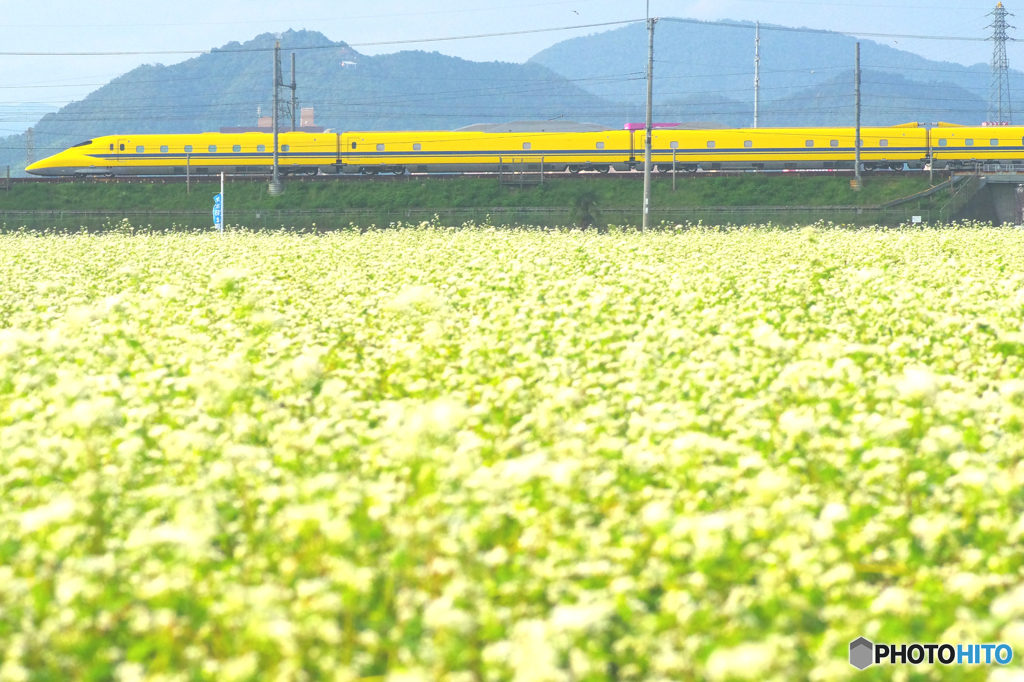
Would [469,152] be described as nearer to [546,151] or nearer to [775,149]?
[546,151]

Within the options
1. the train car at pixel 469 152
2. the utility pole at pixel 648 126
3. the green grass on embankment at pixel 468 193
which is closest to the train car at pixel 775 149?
the green grass on embankment at pixel 468 193

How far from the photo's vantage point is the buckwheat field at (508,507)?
3693mm

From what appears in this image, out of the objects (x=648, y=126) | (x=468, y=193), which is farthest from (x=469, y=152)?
(x=648, y=126)

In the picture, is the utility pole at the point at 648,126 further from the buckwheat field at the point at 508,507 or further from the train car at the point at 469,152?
the buckwheat field at the point at 508,507

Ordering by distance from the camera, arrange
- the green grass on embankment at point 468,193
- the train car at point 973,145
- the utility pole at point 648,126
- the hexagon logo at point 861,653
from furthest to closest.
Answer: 1. the train car at point 973,145
2. the green grass on embankment at point 468,193
3. the utility pole at point 648,126
4. the hexagon logo at point 861,653

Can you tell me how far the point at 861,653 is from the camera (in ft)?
12.6

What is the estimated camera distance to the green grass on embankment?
159 feet

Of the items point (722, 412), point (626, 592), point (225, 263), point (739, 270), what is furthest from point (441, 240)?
point (626, 592)

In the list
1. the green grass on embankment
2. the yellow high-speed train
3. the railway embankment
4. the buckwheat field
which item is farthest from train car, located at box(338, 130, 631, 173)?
the buckwheat field

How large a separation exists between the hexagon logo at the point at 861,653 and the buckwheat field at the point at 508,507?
13 cm

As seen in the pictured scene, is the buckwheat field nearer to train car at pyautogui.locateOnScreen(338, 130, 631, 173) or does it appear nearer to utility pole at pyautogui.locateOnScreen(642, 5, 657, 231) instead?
utility pole at pyautogui.locateOnScreen(642, 5, 657, 231)

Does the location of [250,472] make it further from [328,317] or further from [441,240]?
[441,240]

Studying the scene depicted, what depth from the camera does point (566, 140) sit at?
5197 centimetres

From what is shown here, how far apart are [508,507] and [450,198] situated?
45470 millimetres
